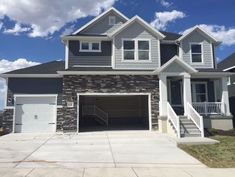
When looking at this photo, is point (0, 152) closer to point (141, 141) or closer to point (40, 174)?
point (40, 174)

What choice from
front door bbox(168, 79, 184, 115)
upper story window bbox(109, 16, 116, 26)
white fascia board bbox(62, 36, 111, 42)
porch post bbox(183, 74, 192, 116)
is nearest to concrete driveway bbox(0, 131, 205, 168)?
porch post bbox(183, 74, 192, 116)

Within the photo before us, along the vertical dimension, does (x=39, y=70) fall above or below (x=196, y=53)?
below

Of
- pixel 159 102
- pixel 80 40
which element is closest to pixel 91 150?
pixel 159 102

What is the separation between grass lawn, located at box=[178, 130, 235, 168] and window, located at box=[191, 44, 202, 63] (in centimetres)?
849

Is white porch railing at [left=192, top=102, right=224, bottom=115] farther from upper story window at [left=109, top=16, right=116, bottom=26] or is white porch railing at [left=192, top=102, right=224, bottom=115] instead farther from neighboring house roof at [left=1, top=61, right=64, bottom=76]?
neighboring house roof at [left=1, top=61, right=64, bottom=76]

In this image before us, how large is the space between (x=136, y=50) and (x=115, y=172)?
1283 centimetres

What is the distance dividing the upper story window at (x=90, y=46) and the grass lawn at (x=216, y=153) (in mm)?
10544

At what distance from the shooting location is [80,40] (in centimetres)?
2059

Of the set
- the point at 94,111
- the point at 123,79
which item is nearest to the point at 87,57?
the point at 123,79

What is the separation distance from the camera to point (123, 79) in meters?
19.2

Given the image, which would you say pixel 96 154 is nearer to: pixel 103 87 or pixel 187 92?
pixel 103 87

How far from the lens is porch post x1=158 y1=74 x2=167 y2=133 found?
717 inches

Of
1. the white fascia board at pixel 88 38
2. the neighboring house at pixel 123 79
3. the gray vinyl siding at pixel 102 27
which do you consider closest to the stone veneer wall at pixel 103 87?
the neighboring house at pixel 123 79

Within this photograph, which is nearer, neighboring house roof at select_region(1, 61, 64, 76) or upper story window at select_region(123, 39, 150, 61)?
neighboring house roof at select_region(1, 61, 64, 76)
